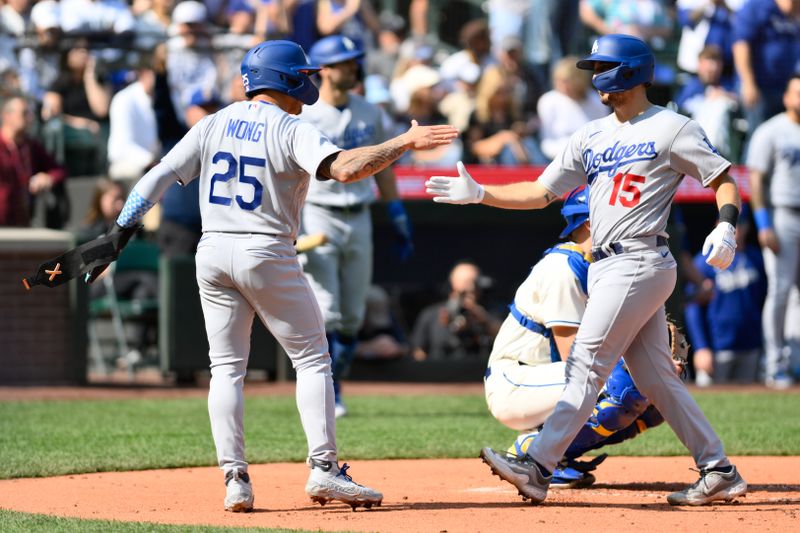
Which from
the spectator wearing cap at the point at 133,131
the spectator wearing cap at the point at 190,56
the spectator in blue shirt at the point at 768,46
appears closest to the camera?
the spectator wearing cap at the point at 133,131

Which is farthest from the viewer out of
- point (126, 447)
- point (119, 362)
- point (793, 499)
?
point (119, 362)

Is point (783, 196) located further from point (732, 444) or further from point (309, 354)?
point (309, 354)

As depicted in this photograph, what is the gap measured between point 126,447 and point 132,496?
5.66 feet

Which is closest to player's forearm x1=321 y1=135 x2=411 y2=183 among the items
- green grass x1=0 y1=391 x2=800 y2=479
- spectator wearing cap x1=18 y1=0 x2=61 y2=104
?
green grass x1=0 y1=391 x2=800 y2=479

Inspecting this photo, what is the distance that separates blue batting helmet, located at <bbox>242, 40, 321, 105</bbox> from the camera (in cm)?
559

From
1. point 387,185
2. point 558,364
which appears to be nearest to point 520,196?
point 558,364

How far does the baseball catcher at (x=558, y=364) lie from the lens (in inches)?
238

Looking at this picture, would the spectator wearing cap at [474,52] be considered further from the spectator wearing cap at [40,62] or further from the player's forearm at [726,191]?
the player's forearm at [726,191]

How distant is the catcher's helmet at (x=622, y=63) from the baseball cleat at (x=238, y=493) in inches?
83.3

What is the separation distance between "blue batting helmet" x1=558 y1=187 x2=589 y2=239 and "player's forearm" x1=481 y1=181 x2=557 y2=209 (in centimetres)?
24

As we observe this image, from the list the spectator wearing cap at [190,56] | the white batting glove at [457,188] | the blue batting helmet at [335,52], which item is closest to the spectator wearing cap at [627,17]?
the spectator wearing cap at [190,56]

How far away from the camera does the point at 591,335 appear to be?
5.61 meters

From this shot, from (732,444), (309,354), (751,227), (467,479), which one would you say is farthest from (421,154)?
(309,354)

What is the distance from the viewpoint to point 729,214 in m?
5.48
